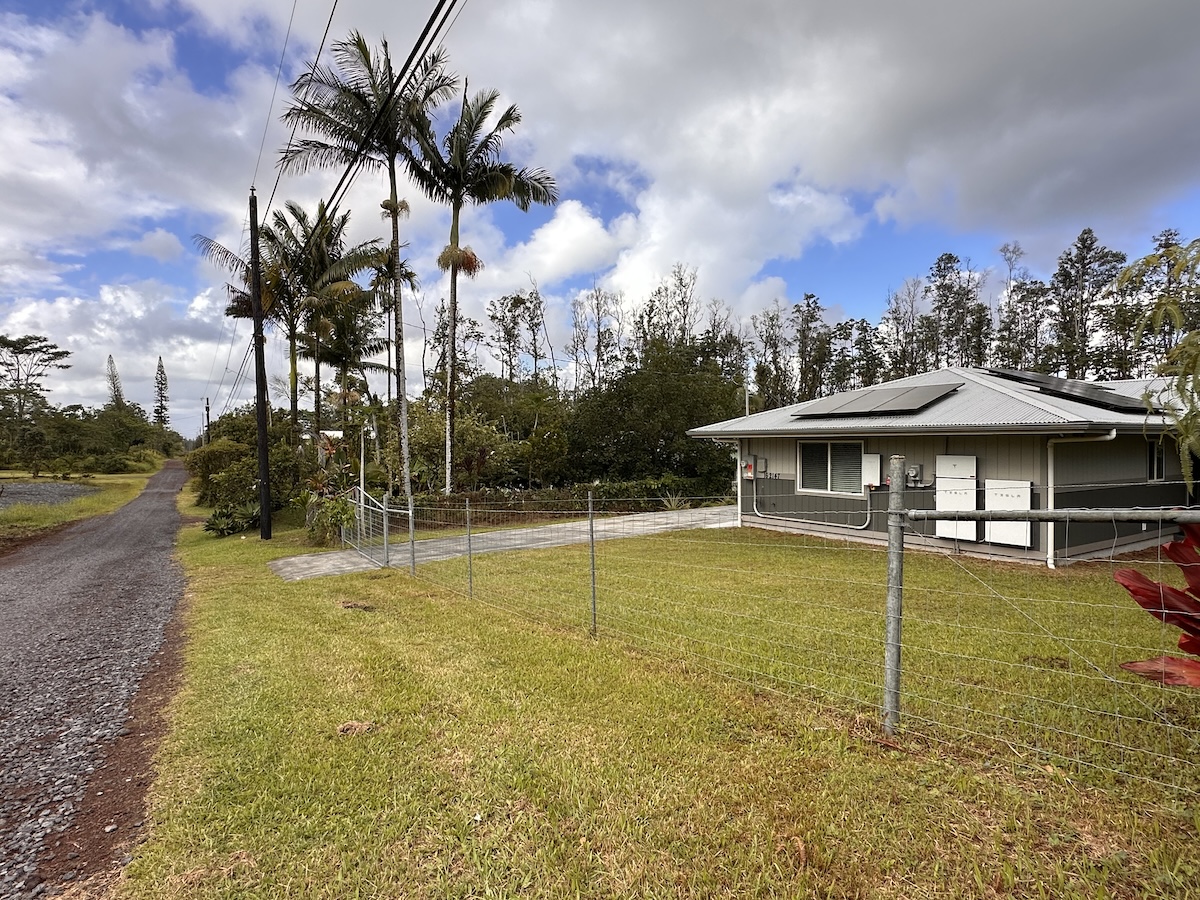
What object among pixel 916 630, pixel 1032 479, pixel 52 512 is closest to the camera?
pixel 916 630

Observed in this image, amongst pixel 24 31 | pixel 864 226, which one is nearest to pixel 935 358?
pixel 864 226

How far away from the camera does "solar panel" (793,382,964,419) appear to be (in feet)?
34.9

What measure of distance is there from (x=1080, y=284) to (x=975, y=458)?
100 feet

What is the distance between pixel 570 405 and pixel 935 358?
24.0 m

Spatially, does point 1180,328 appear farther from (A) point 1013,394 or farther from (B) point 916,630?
(A) point 1013,394

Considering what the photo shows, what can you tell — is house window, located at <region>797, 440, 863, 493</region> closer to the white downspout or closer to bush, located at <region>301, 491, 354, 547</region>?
the white downspout

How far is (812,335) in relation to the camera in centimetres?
3531

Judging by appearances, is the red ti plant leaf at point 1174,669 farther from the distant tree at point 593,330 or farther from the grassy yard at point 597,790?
the distant tree at point 593,330

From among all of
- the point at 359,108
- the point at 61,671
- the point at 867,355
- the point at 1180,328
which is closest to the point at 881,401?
the point at 1180,328

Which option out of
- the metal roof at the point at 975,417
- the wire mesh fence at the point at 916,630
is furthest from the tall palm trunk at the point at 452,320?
the metal roof at the point at 975,417

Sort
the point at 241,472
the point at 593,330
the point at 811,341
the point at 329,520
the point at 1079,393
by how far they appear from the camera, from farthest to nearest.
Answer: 1. the point at 811,341
2. the point at 593,330
3. the point at 241,472
4. the point at 329,520
5. the point at 1079,393

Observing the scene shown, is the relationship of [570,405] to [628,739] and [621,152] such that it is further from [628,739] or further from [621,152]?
[628,739]

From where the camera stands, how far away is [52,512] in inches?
773

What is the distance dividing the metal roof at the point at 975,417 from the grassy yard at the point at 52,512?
757 inches
